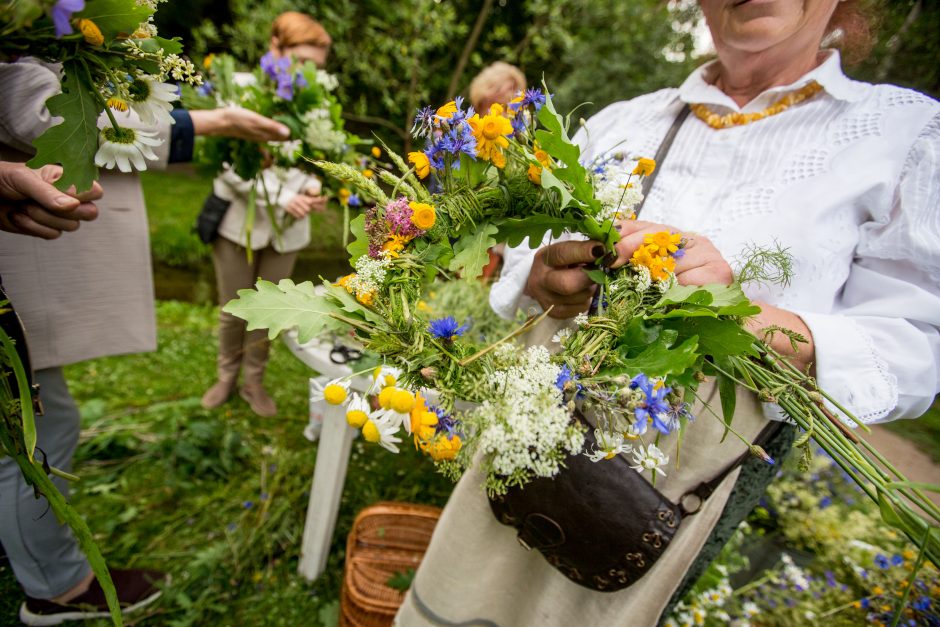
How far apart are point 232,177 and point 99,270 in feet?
3.87

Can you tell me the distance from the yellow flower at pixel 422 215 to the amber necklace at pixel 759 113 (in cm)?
89

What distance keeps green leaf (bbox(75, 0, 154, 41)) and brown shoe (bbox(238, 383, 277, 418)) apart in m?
2.71

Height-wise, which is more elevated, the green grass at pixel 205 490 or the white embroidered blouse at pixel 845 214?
the white embroidered blouse at pixel 845 214

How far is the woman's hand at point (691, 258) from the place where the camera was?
91 centimetres

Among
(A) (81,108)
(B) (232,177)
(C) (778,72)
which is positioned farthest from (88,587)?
(C) (778,72)

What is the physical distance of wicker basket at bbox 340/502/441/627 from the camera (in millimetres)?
1609

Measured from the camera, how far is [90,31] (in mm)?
646

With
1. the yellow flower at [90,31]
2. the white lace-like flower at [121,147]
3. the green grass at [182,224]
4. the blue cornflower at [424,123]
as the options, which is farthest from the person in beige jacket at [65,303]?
the green grass at [182,224]

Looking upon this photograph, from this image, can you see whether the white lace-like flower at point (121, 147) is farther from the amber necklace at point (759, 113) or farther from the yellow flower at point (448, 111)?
the amber necklace at point (759, 113)

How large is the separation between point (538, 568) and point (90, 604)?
161cm

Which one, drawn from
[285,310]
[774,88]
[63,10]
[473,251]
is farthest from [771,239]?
[63,10]

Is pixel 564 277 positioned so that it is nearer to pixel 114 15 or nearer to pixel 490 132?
pixel 490 132

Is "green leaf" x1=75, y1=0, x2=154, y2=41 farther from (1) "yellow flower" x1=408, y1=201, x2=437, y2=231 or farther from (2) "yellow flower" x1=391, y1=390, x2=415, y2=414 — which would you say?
(2) "yellow flower" x1=391, y1=390, x2=415, y2=414

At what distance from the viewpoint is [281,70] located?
2064 millimetres
